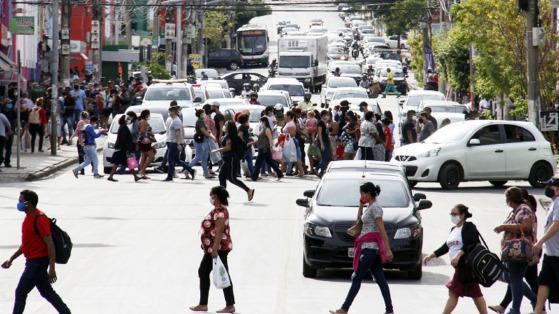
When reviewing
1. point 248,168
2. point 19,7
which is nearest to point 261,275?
point 248,168

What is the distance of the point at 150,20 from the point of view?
121188 millimetres

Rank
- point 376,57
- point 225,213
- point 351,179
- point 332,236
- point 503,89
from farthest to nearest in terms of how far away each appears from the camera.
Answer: point 376,57, point 503,89, point 351,179, point 332,236, point 225,213

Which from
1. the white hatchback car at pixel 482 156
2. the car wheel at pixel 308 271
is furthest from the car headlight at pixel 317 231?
the white hatchback car at pixel 482 156

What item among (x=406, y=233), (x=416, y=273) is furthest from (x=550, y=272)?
(x=416, y=273)

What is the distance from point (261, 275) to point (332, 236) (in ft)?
3.67

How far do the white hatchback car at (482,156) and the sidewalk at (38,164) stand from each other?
29.1 feet

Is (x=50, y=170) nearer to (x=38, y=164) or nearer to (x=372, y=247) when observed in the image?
(x=38, y=164)

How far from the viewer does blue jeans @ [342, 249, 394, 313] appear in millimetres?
14641

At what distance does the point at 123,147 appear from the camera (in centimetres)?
3409

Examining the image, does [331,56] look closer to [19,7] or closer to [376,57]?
[376,57]

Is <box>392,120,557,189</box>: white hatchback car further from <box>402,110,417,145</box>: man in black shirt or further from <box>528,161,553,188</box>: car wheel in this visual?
<box>402,110,417,145</box>: man in black shirt

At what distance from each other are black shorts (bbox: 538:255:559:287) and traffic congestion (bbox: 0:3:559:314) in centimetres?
1

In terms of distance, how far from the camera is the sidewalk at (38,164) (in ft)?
114

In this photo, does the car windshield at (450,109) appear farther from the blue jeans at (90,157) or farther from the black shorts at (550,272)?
the black shorts at (550,272)
